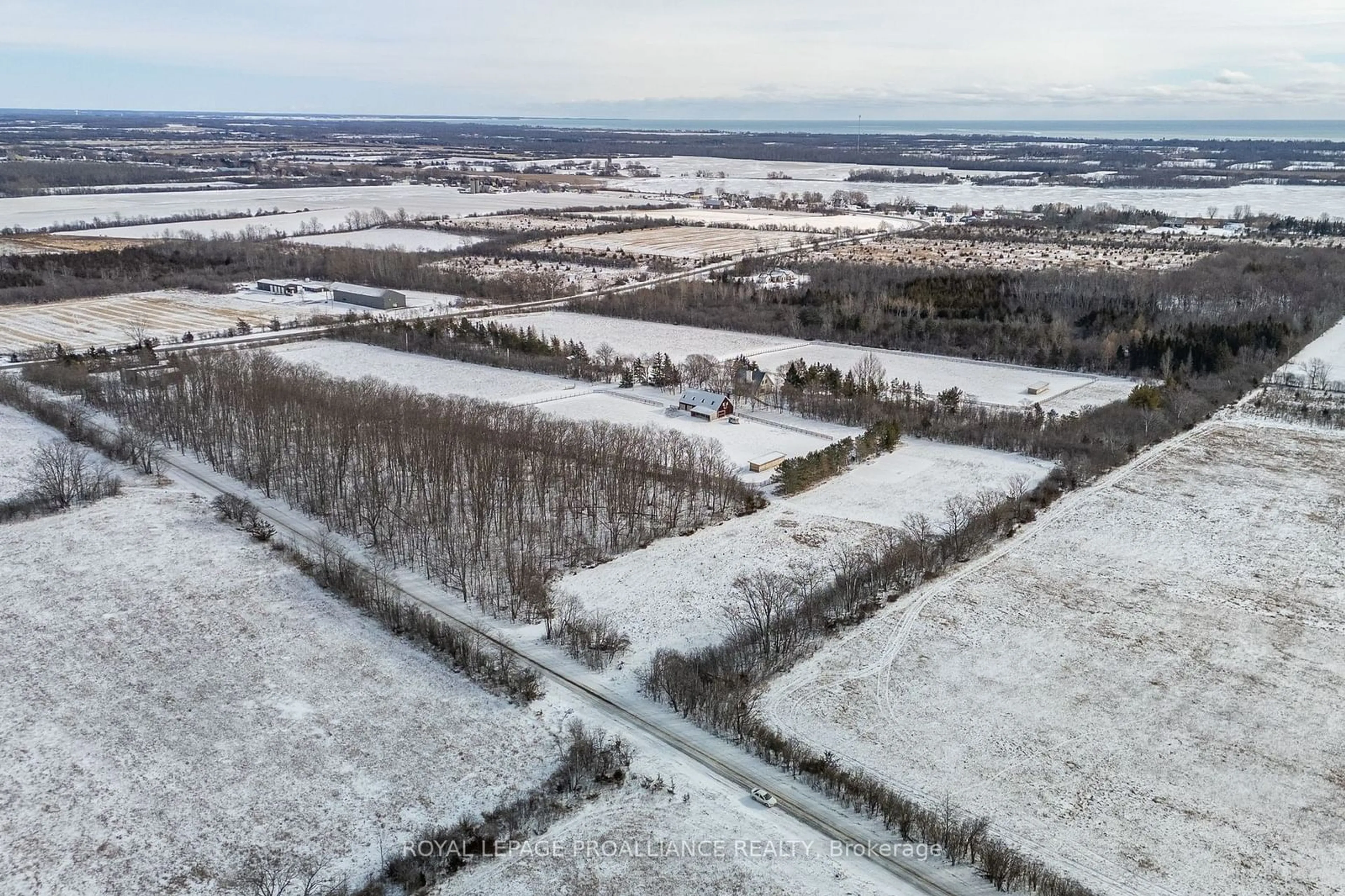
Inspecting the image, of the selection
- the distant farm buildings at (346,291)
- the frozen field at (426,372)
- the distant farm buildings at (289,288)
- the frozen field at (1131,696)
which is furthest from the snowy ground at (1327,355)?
the distant farm buildings at (289,288)

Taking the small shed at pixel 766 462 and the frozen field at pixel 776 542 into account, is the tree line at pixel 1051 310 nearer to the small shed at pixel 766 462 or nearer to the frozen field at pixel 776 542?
the frozen field at pixel 776 542

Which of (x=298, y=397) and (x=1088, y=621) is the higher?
(x=298, y=397)

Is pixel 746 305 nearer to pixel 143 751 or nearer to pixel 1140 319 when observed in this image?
pixel 1140 319

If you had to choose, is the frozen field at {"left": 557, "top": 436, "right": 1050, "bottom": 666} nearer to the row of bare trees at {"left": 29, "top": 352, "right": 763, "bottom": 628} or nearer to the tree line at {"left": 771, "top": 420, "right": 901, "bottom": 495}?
the tree line at {"left": 771, "top": 420, "right": 901, "bottom": 495}

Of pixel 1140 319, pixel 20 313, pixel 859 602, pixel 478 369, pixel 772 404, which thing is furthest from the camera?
pixel 20 313

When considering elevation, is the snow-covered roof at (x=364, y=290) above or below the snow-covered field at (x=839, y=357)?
above

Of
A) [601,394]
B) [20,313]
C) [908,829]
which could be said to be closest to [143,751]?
[908,829]

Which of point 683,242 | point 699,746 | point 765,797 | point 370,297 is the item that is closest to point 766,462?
point 699,746

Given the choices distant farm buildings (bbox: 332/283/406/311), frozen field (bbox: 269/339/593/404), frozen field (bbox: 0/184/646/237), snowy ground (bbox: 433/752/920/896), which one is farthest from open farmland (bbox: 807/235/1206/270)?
snowy ground (bbox: 433/752/920/896)

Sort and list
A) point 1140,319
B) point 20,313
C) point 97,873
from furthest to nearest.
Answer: point 20,313 → point 1140,319 → point 97,873
